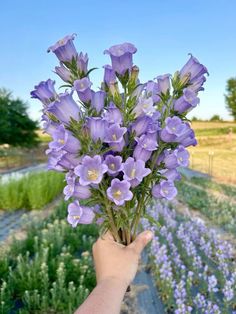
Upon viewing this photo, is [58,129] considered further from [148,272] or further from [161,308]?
[148,272]

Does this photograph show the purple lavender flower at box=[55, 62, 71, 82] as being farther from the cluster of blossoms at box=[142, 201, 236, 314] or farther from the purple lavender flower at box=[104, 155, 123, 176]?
the cluster of blossoms at box=[142, 201, 236, 314]

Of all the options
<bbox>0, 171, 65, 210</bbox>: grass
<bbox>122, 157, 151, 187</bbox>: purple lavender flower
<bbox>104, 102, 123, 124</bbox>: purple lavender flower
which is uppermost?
<bbox>104, 102, 123, 124</bbox>: purple lavender flower

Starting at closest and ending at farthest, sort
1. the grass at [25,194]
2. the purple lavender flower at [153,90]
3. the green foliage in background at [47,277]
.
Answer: the purple lavender flower at [153,90]
the green foliage in background at [47,277]
the grass at [25,194]

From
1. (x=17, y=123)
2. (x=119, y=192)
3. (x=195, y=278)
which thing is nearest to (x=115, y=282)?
(x=119, y=192)

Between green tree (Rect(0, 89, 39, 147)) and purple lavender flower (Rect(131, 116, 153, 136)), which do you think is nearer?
purple lavender flower (Rect(131, 116, 153, 136))

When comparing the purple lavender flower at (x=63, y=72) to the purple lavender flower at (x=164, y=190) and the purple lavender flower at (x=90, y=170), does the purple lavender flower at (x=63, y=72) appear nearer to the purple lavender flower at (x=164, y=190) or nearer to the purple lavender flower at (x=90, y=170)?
the purple lavender flower at (x=90, y=170)

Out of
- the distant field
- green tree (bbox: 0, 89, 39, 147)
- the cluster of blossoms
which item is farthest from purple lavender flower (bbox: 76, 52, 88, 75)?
green tree (bbox: 0, 89, 39, 147)

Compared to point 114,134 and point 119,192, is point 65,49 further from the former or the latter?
point 119,192

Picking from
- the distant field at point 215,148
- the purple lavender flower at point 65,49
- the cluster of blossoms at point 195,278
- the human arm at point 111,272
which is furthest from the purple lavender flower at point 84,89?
the distant field at point 215,148

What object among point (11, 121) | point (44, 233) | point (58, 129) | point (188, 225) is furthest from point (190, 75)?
point (11, 121)
